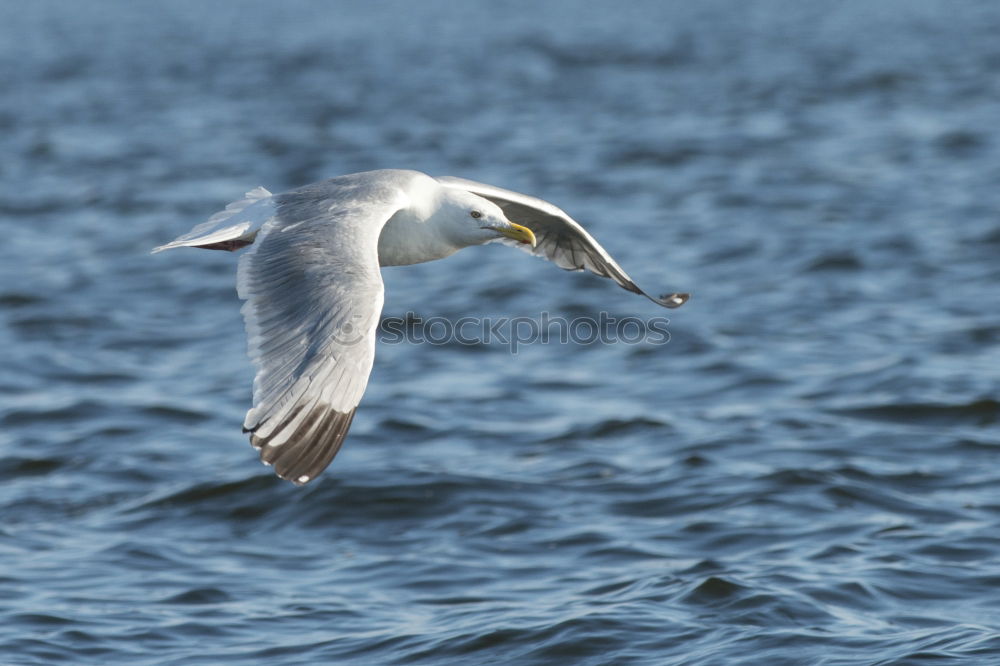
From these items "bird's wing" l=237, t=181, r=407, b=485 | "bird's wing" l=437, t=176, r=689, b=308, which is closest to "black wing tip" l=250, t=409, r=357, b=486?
"bird's wing" l=237, t=181, r=407, b=485

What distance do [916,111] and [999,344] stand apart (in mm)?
11026

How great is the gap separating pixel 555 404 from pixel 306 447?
19.3 ft

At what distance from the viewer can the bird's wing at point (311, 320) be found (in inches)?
196

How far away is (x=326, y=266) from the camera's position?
5688 millimetres

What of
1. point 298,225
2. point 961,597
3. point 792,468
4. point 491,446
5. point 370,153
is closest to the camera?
point 298,225

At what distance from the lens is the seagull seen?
504cm

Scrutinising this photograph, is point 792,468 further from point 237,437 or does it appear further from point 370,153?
point 370,153

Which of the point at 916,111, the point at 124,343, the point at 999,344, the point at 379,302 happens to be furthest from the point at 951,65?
the point at 379,302

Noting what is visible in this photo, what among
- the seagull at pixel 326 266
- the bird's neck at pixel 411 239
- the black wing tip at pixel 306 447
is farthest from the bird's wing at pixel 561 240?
the black wing tip at pixel 306 447

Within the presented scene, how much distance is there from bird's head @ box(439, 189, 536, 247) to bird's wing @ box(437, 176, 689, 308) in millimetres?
496

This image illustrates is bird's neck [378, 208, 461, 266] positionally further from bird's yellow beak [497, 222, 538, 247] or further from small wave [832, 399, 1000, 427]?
small wave [832, 399, 1000, 427]

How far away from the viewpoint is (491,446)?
978 centimetres

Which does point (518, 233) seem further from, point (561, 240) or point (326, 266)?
point (326, 266)

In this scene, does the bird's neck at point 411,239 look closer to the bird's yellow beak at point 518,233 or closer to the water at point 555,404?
the bird's yellow beak at point 518,233
